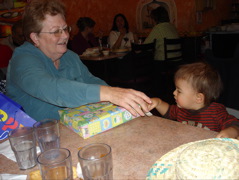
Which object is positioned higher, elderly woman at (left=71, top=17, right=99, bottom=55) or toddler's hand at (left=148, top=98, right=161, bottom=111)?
elderly woman at (left=71, top=17, right=99, bottom=55)

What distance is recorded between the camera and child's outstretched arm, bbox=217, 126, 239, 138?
2.98 ft

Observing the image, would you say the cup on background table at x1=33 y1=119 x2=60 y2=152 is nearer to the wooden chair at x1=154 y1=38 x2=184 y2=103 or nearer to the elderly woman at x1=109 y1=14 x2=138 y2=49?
the wooden chair at x1=154 y1=38 x2=184 y2=103

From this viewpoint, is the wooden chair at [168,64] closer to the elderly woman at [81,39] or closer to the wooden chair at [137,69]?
the wooden chair at [137,69]

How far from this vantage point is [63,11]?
158 cm

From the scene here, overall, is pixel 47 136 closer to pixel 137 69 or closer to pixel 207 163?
pixel 207 163

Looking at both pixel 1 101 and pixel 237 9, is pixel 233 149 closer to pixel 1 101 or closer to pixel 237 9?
pixel 1 101

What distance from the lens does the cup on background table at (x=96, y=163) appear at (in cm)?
64

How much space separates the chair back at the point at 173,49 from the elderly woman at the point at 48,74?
8.22 feet

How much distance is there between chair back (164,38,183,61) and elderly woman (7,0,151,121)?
2.50 metres

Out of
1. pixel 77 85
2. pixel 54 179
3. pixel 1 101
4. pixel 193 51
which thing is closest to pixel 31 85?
pixel 1 101

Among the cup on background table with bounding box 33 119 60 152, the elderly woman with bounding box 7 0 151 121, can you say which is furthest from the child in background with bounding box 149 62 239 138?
the cup on background table with bounding box 33 119 60 152

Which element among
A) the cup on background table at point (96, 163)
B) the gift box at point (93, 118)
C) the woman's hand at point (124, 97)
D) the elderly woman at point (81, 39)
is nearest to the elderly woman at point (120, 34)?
the elderly woman at point (81, 39)

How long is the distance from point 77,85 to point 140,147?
1.34 feet

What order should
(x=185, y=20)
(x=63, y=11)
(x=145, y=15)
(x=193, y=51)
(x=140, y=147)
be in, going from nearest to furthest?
(x=140, y=147)
(x=63, y=11)
(x=193, y=51)
(x=185, y=20)
(x=145, y=15)
